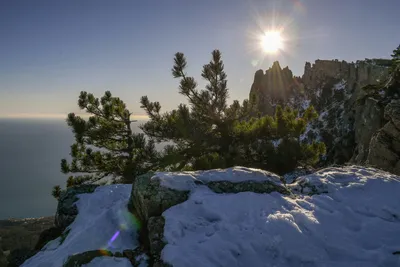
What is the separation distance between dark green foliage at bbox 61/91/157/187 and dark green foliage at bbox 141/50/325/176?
104cm

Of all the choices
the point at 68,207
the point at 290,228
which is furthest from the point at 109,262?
the point at 68,207

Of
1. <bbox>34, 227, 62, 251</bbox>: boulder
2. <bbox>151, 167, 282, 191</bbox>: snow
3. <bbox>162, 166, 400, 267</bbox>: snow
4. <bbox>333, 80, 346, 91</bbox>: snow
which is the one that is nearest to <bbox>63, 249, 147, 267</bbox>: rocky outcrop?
<bbox>162, 166, 400, 267</bbox>: snow

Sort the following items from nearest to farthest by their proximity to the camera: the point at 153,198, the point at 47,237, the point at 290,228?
the point at 290,228 < the point at 153,198 < the point at 47,237

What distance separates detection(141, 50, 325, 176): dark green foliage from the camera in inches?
473

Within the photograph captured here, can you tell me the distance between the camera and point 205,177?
23.1ft

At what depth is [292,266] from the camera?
4348mm

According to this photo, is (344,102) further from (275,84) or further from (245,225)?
(245,225)

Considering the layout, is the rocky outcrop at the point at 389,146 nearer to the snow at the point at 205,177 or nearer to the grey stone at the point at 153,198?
the snow at the point at 205,177

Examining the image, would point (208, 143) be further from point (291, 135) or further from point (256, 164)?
point (291, 135)

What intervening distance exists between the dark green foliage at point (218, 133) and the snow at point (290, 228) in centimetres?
567

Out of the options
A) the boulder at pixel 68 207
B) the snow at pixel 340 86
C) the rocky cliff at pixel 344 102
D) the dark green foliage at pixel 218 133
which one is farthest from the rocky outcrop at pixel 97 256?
the snow at pixel 340 86

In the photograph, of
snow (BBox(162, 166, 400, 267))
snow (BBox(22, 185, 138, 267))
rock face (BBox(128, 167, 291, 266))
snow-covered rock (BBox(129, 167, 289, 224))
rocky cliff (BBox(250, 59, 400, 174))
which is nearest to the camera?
snow (BBox(162, 166, 400, 267))

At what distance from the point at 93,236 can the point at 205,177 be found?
3146 millimetres

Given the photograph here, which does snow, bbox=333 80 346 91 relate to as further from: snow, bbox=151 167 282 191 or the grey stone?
the grey stone
